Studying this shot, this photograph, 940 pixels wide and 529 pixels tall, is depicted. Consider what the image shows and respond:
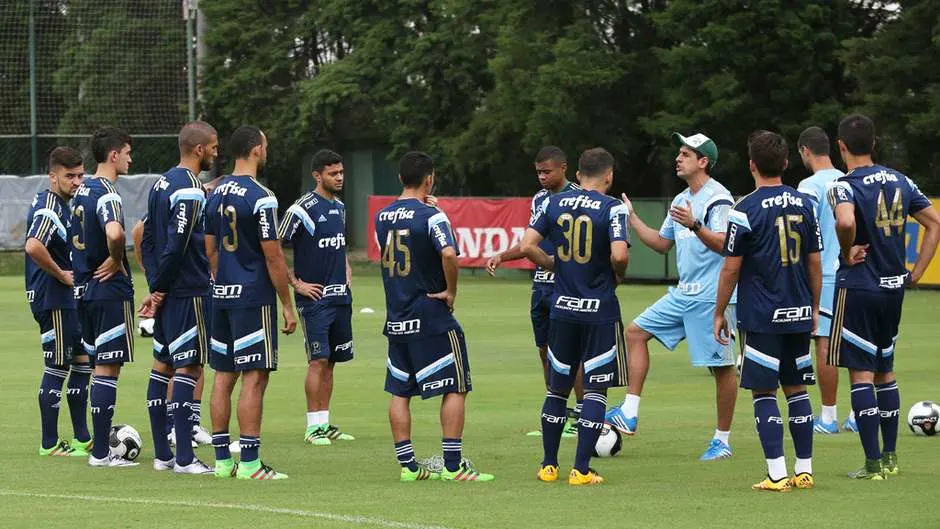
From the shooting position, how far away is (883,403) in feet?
33.5

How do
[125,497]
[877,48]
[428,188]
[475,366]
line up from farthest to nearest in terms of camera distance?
[877,48] → [475,366] → [428,188] → [125,497]

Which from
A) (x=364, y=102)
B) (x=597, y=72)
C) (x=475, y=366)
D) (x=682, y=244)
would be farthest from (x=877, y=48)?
(x=682, y=244)

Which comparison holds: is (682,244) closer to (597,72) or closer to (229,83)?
(597,72)

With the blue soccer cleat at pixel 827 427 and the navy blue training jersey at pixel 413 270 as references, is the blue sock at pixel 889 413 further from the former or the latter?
the navy blue training jersey at pixel 413 270

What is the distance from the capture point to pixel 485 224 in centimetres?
3678

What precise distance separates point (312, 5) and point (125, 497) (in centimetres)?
4392

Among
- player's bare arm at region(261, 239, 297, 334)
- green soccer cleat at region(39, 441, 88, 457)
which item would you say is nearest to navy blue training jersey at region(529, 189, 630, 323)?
player's bare arm at region(261, 239, 297, 334)

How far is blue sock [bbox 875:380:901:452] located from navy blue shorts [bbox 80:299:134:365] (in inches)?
199

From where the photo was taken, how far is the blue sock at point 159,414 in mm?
10688

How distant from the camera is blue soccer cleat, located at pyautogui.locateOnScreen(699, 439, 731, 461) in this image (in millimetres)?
10945

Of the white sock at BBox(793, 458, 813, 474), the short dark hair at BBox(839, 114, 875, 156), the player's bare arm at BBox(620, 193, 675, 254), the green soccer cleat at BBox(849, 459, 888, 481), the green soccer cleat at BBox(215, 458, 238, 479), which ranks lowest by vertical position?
the green soccer cleat at BBox(215, 458, 238, 479)

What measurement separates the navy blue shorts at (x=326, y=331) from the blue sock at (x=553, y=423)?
2.88 m

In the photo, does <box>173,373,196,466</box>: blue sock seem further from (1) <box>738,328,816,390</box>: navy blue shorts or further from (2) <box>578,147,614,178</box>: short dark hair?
(1) <box>738,328,816,390</box>: navy blue shorts

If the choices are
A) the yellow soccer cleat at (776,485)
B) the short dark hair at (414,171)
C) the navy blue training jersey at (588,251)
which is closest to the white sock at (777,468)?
the yellow soccer cleat at (776,485)
